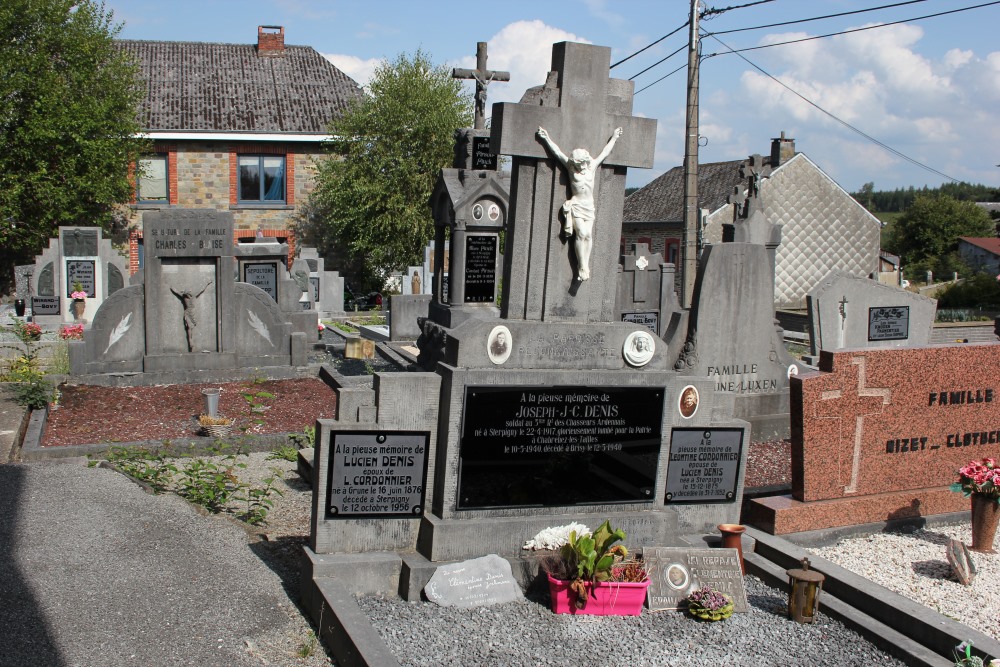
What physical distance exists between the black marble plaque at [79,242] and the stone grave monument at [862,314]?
15.8m

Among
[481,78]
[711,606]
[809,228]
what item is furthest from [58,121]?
[809,228]

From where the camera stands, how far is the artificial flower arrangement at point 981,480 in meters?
7.18

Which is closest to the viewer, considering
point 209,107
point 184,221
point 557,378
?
point 557,378

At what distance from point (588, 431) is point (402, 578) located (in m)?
1.70

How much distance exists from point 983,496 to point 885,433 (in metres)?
0.86

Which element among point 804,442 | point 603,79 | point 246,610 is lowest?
point 246,610

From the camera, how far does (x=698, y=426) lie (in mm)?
7188

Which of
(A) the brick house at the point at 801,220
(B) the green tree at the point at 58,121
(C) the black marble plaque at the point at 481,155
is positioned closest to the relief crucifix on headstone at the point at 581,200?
(C) the black marble plaque at the point at 481,155

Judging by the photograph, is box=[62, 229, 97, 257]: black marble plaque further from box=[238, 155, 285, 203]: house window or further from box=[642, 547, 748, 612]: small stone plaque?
box=[642, 547, 748, 612]: small stone plaque

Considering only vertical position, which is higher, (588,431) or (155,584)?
(588,431)

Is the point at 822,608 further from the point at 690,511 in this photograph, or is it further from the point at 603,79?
the point at 603,79

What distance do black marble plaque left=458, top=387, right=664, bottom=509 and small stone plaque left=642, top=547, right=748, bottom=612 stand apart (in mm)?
704

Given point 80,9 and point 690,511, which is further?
point 80,9

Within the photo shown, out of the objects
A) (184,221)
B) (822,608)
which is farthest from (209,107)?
(822,608)
